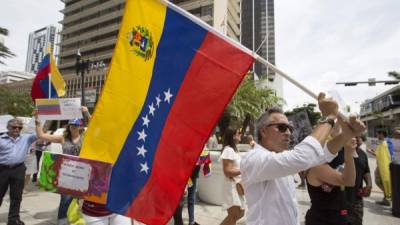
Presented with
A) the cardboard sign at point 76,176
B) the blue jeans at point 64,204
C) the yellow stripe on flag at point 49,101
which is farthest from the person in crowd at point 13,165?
the cardboard sign at point 76,176

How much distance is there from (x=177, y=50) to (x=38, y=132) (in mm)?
3253

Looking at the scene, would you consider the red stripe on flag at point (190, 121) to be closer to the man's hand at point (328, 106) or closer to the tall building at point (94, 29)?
the man's hand at point (328, 106)

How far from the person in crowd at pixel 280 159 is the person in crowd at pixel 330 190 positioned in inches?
23.1

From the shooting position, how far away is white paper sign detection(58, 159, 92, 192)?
2747 mm

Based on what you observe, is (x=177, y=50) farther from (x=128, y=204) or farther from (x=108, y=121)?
(x=128, y=204)

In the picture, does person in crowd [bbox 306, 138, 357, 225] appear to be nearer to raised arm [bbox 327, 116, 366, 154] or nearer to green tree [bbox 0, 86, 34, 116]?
raised arm [bbox 327, 116, 366, 154]

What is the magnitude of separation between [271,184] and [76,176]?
1.77 metres

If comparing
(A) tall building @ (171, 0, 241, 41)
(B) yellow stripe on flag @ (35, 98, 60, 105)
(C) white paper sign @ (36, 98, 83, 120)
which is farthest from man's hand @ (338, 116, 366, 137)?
(A) tall building @ (171, 0, 241, 41)

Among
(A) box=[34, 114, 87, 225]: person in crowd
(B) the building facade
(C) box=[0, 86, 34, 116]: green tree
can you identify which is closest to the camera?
(A) box=[34, 114, 87, 225]: person in crowd

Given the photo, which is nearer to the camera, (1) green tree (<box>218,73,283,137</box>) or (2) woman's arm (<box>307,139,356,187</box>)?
(2) woman's arm (<box>307,139,356,187</box>)

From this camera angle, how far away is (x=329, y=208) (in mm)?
2760

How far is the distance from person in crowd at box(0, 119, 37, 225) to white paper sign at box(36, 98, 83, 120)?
69.2 inches

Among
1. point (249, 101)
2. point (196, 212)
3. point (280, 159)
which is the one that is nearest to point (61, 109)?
point (280, 159)

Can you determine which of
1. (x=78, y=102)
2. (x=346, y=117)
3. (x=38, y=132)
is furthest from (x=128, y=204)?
(x=38, y=132)
